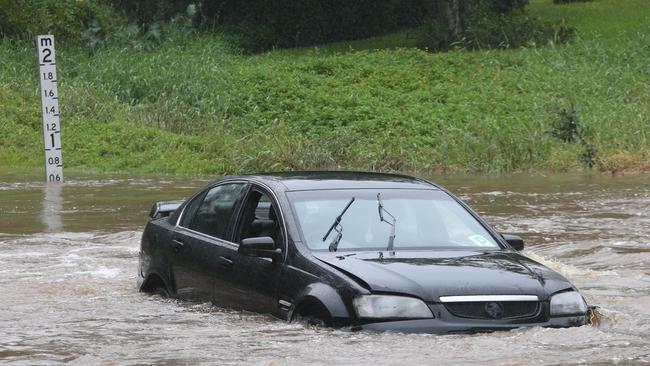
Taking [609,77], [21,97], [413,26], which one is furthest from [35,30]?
[609,77]

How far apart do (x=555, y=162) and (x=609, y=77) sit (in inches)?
310

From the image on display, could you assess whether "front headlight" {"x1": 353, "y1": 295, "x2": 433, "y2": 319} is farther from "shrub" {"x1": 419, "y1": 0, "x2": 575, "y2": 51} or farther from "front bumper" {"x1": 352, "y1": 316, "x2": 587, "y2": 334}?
"shrub" {"x1": 419, "y1": 0, "x2": 575, "y2": 51}

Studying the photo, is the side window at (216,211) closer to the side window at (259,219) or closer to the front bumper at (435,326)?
the side window at (259,219)

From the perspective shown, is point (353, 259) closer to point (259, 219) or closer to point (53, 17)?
point (259, 219)

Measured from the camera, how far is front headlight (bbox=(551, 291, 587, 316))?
8.27 meters

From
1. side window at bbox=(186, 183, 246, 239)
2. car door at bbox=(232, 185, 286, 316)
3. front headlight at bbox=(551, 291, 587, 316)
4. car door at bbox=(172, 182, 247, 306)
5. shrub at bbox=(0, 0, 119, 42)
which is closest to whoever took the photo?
front headlight at bbox=(551, 291, 587, 316)

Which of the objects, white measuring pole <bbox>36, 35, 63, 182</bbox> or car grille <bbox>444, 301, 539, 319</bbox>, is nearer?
car grille <bbox>444, 301, 539, 319</bbox>

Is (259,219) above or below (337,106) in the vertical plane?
below

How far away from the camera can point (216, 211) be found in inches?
393

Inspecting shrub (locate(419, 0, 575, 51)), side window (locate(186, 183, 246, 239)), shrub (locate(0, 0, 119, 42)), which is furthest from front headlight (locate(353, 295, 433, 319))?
shrub (locate(0, 0, 119, 42))

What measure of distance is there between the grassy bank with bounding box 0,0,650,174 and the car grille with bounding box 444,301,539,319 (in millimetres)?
14816

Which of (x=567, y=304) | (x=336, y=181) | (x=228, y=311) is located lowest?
(x=228, y=311)

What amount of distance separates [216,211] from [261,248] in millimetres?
1270

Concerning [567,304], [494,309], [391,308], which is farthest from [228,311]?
[567,304]
